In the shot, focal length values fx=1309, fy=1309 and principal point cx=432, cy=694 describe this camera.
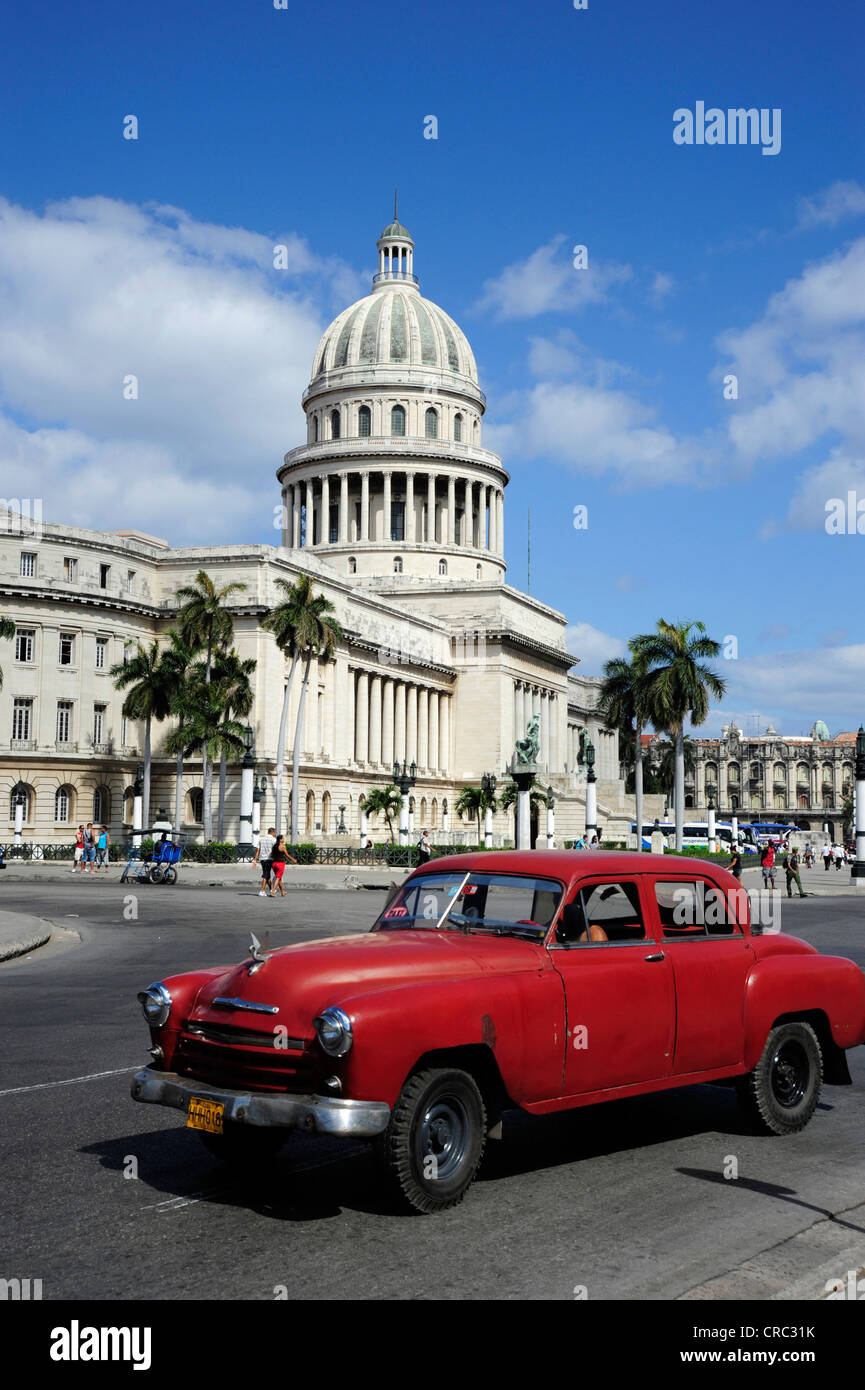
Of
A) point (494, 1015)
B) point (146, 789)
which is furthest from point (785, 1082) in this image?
point (146, 789)

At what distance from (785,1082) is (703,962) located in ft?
3.94

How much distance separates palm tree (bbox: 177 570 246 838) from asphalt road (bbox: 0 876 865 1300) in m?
52.9

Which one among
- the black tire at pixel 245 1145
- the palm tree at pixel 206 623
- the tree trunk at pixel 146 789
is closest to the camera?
the black tire at pixel 245 1145

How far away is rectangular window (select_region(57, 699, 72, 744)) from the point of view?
6450 cm

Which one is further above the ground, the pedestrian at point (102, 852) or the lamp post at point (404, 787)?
the lamp post at point (404, 787)

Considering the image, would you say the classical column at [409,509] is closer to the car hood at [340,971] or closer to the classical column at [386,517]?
the classical column at [386,517]

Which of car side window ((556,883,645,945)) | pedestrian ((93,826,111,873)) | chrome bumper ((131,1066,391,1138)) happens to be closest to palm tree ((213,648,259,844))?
pedestrian ((93,826,111,873))

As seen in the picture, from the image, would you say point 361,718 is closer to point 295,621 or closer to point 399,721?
point 399,721

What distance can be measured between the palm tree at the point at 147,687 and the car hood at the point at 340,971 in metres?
56.4

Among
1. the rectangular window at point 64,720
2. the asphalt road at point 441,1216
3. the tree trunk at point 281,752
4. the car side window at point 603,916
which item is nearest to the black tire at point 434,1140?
the asphalt road at point 441,1216

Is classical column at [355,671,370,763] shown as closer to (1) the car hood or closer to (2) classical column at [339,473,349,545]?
(2) classical column at [339,473,349,545]

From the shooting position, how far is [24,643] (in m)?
63.7

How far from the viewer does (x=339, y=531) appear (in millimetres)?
103312

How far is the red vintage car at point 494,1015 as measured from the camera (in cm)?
624
